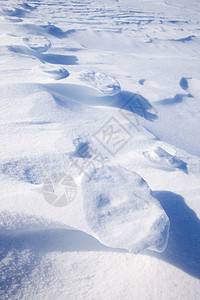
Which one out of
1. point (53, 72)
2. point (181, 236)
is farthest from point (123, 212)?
point (53, 72)

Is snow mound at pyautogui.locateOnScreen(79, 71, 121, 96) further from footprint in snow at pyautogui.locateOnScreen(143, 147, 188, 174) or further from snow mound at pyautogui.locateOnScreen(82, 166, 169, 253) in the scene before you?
snow mound at pyautogui.locateOnScreen(82, 166, 169, 253)

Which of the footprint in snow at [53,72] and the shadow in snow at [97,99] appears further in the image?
the footprint in snow at [53,72]

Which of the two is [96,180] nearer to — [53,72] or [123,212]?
[123,212]

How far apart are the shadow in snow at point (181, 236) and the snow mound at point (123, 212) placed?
16 cm

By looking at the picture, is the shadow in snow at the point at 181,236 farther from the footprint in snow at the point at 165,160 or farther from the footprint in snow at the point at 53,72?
the footprint in snow at the point at 53,72

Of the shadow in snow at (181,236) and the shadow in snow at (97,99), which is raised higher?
the shadow in snow at (97,99)

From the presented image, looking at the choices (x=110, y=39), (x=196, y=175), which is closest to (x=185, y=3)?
(x=110, y=39)

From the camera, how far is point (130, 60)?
4.12 meters

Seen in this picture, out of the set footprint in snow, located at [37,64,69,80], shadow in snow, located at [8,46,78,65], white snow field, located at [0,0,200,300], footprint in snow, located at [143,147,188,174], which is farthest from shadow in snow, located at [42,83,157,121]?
shadow in snow, located at [8,46,78,65]

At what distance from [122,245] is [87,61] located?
342cm

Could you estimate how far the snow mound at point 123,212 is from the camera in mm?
1131

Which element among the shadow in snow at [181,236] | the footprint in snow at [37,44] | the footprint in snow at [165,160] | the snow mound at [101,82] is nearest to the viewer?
the shadow in snow at [181,236]

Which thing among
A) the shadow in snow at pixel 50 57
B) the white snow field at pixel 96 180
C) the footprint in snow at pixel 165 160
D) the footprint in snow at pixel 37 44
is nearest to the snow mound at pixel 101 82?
the white snow field at pixel 96 180

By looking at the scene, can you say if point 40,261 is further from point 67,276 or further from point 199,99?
point 199,99
